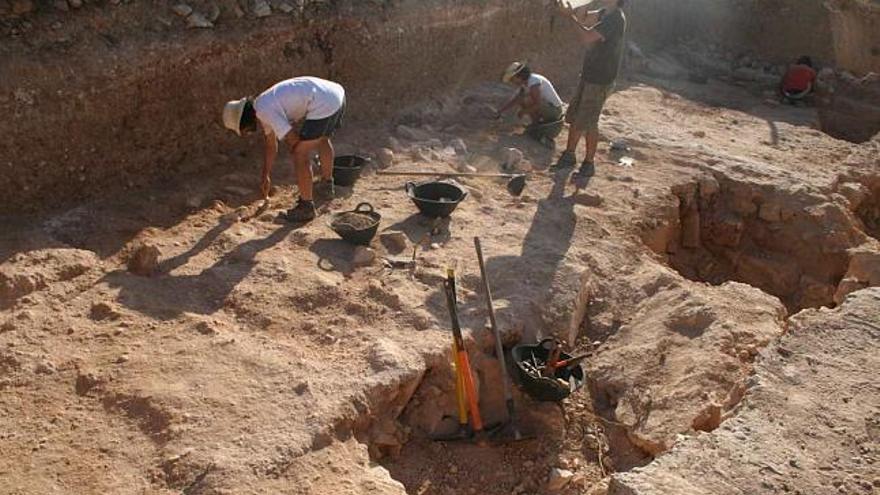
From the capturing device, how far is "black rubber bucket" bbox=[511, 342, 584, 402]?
15.9 feet

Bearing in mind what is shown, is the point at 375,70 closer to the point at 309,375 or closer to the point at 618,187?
the point at 618,187

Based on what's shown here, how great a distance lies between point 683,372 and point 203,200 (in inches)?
155

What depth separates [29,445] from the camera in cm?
404

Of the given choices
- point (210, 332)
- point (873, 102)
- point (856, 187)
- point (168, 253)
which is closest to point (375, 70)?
point (168, 253)

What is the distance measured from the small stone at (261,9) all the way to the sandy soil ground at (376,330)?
1.34m

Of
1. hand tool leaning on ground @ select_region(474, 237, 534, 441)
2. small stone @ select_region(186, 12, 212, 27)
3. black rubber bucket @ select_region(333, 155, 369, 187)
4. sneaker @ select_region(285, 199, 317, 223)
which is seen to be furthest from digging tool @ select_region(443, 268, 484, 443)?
small stone @ select_region(186, 12, 212, 27)

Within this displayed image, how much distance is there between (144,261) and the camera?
17.7ft

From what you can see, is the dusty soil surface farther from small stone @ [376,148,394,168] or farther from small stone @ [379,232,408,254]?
small stone @ [376,148,394,168]

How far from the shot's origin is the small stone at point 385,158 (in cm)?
746

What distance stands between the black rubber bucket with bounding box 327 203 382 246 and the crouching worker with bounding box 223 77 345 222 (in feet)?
0.91

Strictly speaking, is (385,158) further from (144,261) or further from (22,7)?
(22,7)

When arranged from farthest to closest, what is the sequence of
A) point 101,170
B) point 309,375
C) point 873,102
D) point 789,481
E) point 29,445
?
point 873,102
point 101,170
point 309,375
point 29,445
point 789,481

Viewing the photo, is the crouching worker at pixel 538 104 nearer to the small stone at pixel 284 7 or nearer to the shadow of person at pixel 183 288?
the small stone at pixel 284 7

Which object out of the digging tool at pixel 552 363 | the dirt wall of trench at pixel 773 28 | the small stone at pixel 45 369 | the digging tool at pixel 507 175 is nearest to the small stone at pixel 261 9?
the digging tool at pixel 507 175
